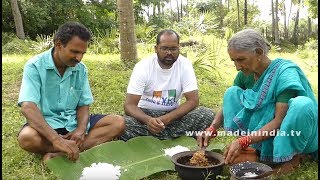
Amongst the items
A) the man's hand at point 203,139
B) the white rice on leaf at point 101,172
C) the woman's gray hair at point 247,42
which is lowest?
the white rice on leaf at point 101,172

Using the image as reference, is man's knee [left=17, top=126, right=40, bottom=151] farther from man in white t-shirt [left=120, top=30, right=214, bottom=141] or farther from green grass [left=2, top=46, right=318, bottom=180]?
man in white t-shirt [left=120, top=30, right=214, bottom=141]

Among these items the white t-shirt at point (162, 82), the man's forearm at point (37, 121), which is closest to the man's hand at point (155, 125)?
the white t-shirt at point (162, 82)

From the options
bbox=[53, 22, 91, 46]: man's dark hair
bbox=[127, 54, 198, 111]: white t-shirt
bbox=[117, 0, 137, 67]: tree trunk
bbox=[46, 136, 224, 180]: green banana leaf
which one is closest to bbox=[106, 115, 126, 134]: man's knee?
bbox=[46, 136, 224, 180]: green banana leaf

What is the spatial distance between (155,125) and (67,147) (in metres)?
0.82

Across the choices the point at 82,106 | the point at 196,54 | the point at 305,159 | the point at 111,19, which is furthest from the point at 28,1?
the point at 305,159

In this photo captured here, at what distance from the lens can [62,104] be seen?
10.1 feet

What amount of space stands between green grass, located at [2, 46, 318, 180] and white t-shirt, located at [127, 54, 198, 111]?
62 centimetres

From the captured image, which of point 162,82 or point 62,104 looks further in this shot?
point 162,82

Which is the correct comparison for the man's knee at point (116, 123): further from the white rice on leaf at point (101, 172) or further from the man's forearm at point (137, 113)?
the white rice on leaf at point (101, 172)

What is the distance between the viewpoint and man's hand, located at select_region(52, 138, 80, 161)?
8.79 feet

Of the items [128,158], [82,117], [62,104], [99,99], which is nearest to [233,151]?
[128,158]

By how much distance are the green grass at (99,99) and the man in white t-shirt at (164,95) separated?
43cm

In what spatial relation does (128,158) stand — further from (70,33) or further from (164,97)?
(70,33)

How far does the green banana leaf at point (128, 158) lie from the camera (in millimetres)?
2701
